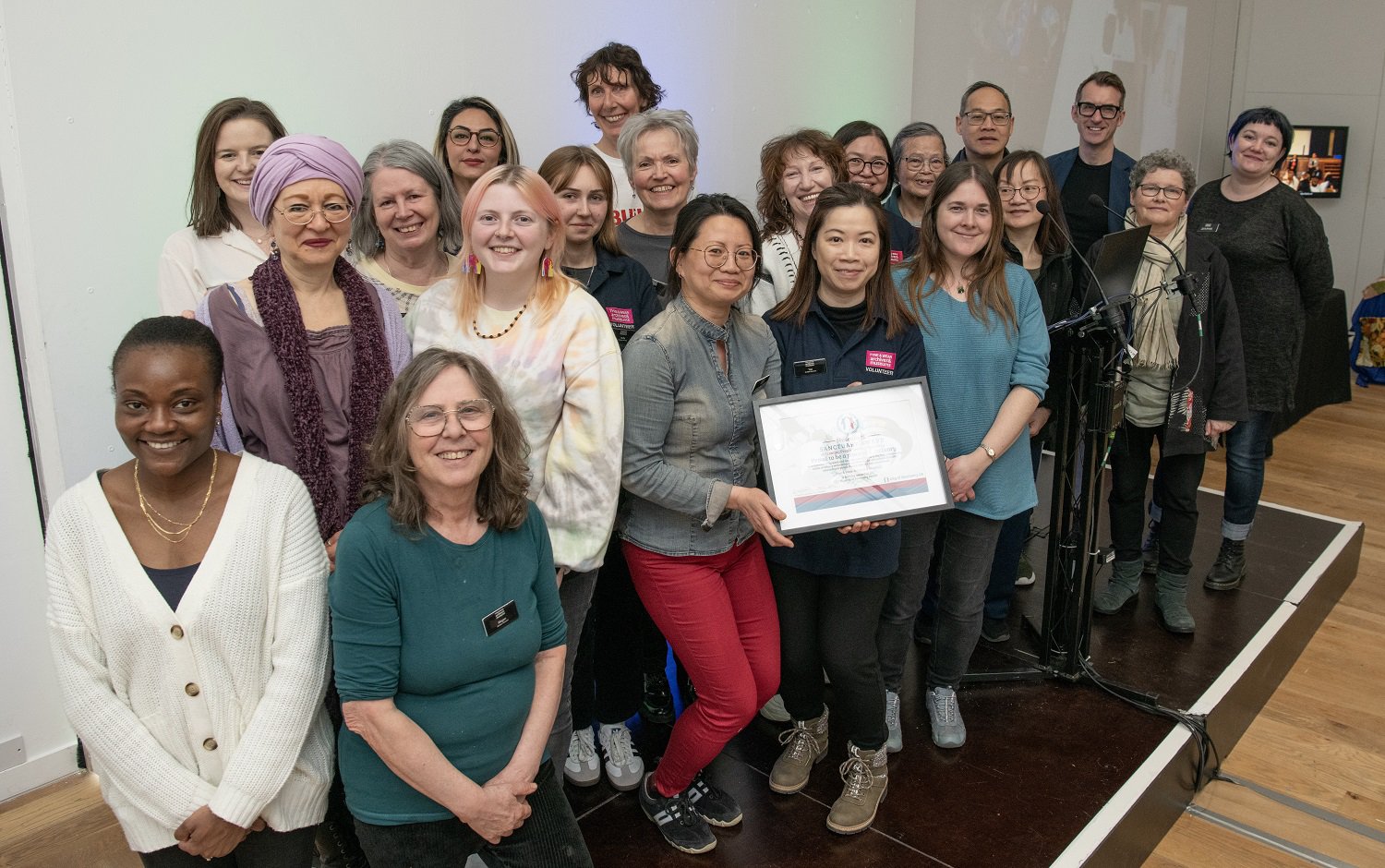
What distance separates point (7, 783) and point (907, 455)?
8.80 ft

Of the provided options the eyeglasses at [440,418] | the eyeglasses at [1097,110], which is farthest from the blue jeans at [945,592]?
the eyeglasses at [1097,110]

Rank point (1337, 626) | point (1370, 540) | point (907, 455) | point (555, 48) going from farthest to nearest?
point (1370, 540) < point (1337, 626) < point (555, 48) < point (907, 455)

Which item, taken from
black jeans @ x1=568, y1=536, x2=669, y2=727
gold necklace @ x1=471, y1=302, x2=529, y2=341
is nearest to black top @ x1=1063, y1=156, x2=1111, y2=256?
black jeans @ x1=568, y1=536, x2=669, y2=727

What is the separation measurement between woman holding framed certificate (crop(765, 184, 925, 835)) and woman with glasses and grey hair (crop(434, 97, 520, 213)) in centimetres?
103

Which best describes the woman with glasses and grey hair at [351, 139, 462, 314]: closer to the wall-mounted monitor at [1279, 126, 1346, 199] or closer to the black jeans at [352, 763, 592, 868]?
the black jeans at [352, 763, 592, 868]

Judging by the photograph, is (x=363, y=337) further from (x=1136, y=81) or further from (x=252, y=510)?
(x=1136, y=81)

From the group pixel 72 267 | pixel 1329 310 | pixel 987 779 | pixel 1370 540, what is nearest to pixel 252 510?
pixel 72 267

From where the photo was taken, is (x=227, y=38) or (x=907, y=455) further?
(x=227, y=38)

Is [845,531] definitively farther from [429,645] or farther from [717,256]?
[429,645]

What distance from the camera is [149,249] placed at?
287 cm

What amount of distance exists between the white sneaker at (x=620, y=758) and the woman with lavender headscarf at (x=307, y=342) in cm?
95

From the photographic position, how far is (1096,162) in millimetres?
4449

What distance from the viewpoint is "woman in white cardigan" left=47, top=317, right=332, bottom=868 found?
5.49 ft

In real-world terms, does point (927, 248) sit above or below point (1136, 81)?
below
